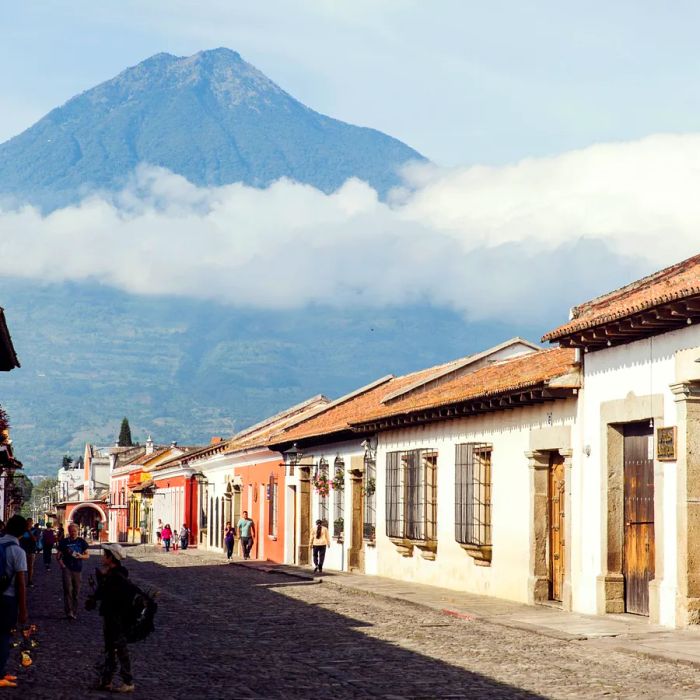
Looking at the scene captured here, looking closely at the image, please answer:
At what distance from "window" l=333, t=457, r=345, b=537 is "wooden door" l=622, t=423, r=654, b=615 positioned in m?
15.6

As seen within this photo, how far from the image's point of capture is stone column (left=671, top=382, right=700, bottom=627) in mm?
16797

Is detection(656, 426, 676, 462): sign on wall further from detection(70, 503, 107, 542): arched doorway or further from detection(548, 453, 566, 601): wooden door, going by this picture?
detection(70, 503, 107, 542): arched doorway

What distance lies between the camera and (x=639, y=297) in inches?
746

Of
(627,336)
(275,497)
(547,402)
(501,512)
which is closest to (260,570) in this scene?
(275,497)

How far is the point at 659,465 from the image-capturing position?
17.7 m

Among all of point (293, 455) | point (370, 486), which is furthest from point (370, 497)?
point (293, 455)

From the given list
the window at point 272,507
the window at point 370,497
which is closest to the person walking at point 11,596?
the window at point 370,497

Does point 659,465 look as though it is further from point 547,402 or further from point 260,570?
point 260,570

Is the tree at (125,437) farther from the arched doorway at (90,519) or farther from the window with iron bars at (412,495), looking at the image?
the window with iron bars at (412,495)

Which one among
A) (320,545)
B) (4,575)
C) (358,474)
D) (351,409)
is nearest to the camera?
(4,575)

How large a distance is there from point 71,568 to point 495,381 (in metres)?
8.69

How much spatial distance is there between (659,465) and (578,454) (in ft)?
8.58

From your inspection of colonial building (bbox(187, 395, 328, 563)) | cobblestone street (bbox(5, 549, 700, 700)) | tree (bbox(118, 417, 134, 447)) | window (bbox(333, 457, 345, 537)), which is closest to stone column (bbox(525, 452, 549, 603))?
cobblestone street (bbox(5, 549, 700, 700))

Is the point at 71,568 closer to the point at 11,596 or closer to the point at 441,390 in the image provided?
the point at 11,596
